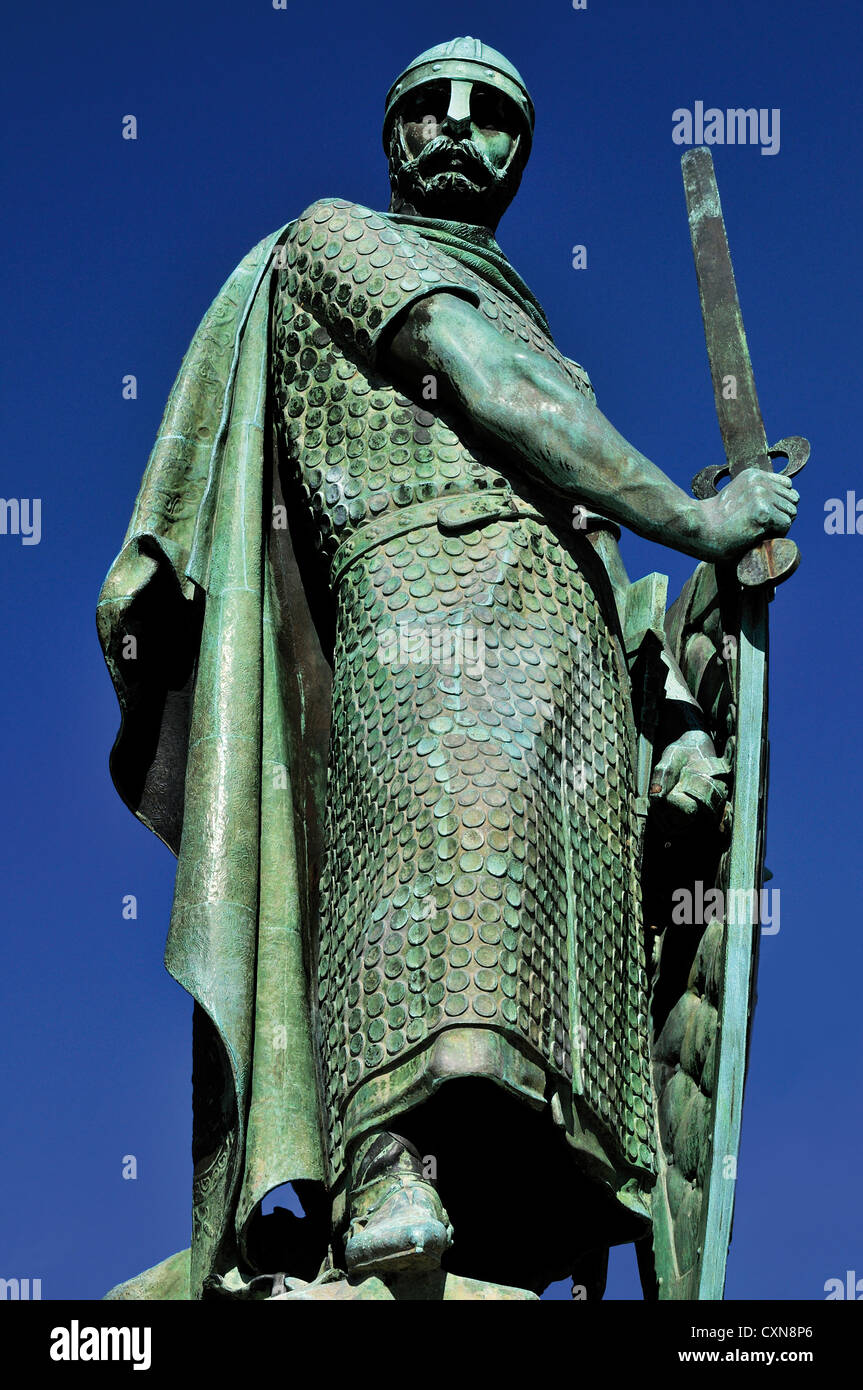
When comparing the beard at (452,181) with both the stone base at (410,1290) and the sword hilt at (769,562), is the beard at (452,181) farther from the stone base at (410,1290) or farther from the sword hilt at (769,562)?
the stone base at (410,1290)

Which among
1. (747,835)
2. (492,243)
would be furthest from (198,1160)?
(492,243)

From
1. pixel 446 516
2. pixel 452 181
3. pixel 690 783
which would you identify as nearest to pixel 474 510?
pixel 446 516

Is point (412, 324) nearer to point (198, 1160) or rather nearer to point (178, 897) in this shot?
point (178, 897)

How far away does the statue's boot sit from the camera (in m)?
8.22

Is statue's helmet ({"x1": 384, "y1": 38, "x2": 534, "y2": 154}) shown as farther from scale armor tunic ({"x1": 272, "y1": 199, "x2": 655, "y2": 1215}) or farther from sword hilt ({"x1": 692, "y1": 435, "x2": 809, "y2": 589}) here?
sword hilt ({"x1": 692, "y1": 435, "x2": 809, "y2": 589})

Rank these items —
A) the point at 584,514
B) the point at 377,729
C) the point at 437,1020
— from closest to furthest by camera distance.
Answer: the point at 437,1020 < the point at 377,729 < the point at 584,514

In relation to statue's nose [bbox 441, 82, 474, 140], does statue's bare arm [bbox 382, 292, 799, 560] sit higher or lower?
lower

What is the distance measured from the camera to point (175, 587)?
10234mm

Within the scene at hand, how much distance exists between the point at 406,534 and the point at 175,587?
1.04 m

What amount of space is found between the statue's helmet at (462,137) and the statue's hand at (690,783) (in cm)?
262

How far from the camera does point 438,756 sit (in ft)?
30.3

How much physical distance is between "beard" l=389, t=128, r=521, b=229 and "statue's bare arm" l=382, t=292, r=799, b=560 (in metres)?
1.19

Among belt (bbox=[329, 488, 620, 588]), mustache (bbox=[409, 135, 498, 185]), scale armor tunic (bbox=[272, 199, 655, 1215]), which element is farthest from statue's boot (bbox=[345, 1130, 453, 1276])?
mustache (bbox=[409, 135, 498, 185])

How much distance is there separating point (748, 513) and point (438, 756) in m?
1.63
